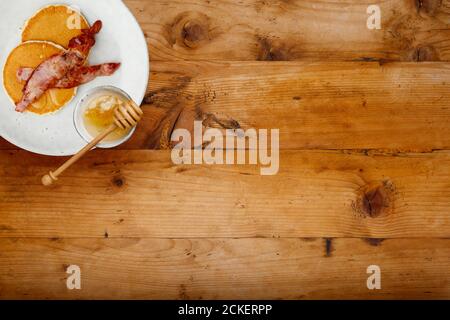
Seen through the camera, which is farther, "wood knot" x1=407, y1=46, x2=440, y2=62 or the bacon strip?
"wood knot" x1=407, y1=46, x2=440, y2=62

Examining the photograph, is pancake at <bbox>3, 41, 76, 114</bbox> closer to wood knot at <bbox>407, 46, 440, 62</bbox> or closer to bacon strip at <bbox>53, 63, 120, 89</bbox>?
bacon strip at <bbox>53, 63, 120, 89</bbox>

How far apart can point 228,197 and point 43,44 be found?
1.69 feet

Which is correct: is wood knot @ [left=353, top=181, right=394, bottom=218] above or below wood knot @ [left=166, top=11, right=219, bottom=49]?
below

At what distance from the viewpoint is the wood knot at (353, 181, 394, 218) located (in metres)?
1.12

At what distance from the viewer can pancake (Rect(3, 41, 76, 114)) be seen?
1.01 m

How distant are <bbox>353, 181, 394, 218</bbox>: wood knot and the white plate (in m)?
0.55

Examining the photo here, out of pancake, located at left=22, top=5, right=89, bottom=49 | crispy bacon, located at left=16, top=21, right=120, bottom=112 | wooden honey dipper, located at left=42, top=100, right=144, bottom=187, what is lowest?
wooden honey dipper, located at left=42, top=100, right=144, bottom=187

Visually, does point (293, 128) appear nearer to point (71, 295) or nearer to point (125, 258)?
point (125, 258)

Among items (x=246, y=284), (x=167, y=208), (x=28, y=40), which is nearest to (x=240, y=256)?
(x=246, y=284)

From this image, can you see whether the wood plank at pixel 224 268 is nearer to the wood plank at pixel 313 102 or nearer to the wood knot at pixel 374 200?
the wood knot at pixel 374 200

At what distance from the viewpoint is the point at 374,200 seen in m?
1.13

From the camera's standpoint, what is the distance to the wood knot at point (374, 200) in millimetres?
1123

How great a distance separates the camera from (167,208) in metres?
1.11

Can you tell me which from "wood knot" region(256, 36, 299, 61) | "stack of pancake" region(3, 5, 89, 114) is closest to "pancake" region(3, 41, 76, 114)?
"stack of pancake" region(3, 5, 89, 114)
